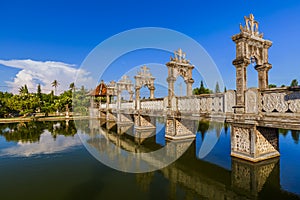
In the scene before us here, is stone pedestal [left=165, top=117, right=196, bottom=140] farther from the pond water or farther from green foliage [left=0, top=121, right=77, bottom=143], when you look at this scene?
green foliage [left=0, top=121, right=77, bottom=143]

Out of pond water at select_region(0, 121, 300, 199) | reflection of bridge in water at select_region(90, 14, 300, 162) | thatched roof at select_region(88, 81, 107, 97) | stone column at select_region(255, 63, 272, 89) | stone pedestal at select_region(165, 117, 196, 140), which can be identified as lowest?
pond water at select_region(0, 121, 300, 199)

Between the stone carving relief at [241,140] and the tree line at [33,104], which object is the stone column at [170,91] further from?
the tree line at [33,104]

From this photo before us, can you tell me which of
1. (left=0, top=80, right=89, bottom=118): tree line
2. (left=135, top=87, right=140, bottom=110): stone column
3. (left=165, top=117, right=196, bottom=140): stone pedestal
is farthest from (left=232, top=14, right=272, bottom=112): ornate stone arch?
(left=0, top=80, right=89, bottom=118): tree line

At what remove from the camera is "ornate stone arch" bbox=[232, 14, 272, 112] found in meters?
8.03

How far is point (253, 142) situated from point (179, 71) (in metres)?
7.74

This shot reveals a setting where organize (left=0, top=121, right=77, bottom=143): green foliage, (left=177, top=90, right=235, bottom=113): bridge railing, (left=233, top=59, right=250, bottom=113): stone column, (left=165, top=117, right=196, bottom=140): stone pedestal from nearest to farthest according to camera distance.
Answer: (left=233, top=59, right=250, bottom=113): stone column → (left=177, top=90, right=235, bottom=113): bridge railing → (left=165, top=117, right=196, bottom=140): stone pedestal → (left=0, top=121, right=77, bottom=143): green foliage

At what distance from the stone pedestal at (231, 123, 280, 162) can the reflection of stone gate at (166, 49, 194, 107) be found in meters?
5.48

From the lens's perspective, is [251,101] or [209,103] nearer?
[251,101]

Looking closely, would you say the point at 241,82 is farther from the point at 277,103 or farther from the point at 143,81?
the point at 143,81

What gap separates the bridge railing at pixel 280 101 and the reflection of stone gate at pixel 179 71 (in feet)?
20.7

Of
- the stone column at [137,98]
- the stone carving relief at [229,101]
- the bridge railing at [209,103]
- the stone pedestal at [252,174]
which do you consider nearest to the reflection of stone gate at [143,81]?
the stone column at [137,98]

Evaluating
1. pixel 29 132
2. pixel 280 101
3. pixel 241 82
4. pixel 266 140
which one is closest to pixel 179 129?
pixel 266 140

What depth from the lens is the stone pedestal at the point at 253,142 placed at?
7480 millimetres

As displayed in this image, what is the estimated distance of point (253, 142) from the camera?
24.3 feet
